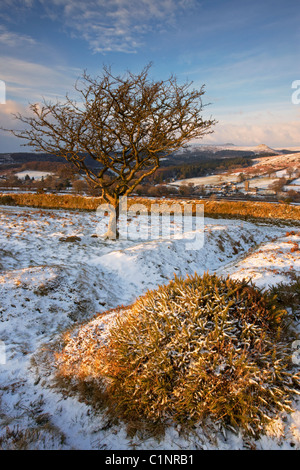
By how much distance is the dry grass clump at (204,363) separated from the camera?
119 inches

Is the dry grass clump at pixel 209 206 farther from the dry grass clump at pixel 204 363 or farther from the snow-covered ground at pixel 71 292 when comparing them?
the dry grass clump at pixel 204 363

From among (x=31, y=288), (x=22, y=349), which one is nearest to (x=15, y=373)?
(x=22, y=349)

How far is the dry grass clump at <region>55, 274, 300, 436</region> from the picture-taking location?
9.88ft

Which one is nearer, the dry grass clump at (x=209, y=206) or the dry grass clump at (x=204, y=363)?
the dry grass clump at (x=204, y=363)

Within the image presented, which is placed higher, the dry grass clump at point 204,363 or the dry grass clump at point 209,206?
the dry grass clump at point 209,206

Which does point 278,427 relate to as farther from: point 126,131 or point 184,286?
point 126,131

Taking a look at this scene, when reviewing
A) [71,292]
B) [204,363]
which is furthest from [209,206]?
[204,363]

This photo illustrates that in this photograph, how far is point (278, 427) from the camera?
2842mm

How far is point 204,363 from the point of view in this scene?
320 cm

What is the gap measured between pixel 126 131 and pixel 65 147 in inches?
140

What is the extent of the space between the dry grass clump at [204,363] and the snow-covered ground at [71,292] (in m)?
0.26

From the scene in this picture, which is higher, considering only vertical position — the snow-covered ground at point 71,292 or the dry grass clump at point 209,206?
the dry grass clump at point 209,206

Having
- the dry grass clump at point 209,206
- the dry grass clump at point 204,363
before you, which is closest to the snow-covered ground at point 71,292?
the dry grass clump at point 204,363
